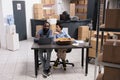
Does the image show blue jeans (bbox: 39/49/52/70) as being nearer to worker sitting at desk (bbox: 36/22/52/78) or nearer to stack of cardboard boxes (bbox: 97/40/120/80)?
worker sitting at desk (bbox: 36/22/52/78)

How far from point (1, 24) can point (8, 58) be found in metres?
1.43

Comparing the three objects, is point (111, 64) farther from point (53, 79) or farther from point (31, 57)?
point (31, 57)

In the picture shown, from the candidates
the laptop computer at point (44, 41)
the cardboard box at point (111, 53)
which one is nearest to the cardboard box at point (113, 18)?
the cardboard box at point (111, 53)

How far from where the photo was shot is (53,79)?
420 centimetres

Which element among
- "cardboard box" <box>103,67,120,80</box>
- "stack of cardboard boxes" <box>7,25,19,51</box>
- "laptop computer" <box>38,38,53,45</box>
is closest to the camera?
"cardboard box" <box>103,67,120,80</box>

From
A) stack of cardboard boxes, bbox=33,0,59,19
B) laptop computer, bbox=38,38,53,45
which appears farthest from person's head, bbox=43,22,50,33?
stack of cardboard boxes, bbox=33,0,59,19

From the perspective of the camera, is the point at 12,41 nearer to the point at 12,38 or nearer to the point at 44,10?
the point at 12,38

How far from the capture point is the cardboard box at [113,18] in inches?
86.2

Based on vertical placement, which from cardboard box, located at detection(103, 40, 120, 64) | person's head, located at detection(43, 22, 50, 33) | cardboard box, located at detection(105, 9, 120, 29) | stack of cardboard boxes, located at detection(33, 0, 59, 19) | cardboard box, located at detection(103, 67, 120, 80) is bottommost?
cardboard box, located at detection(103, 67, 120, 80)

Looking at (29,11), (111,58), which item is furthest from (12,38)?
(111,58)

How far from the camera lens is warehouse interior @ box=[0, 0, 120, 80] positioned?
233cm

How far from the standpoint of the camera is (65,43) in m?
4.25

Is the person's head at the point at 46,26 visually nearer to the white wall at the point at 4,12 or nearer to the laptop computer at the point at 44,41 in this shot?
the laptop computer at the point at 44,41

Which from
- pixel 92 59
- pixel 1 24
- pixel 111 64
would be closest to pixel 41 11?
pixel 1 24
